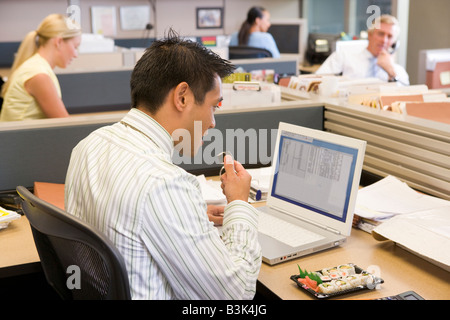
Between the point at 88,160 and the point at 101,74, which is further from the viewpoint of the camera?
the point at 101,74

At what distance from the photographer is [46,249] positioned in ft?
4.25

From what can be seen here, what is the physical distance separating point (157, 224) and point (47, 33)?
2111 mm

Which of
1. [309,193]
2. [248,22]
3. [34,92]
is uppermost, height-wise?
[248,22]

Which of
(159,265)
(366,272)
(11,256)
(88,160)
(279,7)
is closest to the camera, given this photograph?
(159,265)

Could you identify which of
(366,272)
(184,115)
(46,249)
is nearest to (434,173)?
(366,272)

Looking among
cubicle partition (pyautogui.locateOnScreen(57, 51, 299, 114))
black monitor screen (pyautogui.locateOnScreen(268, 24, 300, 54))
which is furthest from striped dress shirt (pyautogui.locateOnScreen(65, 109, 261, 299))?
black monitor screen (pyautogui.locateOnScreen(268, 24, 300, 54))

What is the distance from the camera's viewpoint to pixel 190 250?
1147mm

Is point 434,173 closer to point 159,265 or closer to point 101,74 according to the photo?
point 159,265

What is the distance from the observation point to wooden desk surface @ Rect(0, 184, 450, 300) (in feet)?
4.55

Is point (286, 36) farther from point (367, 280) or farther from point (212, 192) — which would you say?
point (367, 280)

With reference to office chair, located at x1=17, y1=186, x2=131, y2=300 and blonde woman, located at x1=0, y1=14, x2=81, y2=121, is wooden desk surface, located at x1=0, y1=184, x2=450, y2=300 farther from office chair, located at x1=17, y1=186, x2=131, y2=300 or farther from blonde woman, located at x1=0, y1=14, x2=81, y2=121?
blonde woman, located at x1=0, y1=14, x2=81, y2=121

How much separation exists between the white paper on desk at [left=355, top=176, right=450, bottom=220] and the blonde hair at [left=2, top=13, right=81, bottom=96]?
1804 millimetres

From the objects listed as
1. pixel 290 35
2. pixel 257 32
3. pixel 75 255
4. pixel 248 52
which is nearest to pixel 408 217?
pixel 75 255
